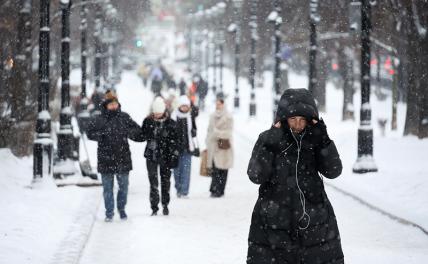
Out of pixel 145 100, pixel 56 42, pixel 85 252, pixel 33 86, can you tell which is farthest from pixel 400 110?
pixel 85 252

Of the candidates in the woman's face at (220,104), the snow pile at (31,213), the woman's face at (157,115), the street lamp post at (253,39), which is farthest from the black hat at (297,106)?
the street lamp post at (253,39)

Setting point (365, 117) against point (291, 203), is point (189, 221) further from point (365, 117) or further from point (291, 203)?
point (291, 203)

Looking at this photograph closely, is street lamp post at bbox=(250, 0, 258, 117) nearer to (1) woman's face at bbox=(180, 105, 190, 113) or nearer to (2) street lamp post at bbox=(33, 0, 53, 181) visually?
(1) woman's face at bbox=(180, 105, 190, 113)

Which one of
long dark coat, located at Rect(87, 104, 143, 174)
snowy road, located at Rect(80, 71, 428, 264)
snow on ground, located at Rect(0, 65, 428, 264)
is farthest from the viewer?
long dark coat, located at Rect(87, 104, 143, 174)

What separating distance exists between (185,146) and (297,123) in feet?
34.8

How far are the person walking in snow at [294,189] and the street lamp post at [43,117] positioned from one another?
1058 cm

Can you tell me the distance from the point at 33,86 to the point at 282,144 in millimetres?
18297

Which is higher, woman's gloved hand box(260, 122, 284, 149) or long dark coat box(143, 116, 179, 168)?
woman's gloved hand box(260, 122, 284, 149)

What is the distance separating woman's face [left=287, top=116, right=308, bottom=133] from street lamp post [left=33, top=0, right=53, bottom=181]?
10711 mm

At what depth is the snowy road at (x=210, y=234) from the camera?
34.1ft

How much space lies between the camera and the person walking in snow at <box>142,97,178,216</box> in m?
Result: 13.7

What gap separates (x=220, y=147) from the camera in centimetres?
1686

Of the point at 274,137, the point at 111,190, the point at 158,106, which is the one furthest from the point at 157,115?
the point at 274,137

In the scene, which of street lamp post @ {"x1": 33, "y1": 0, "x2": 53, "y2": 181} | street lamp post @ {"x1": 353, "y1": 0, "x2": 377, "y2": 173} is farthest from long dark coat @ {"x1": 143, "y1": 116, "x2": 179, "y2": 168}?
street lamp post @ {"x1": 353, "y1": 0, "x2": 377, "y2": 173}
